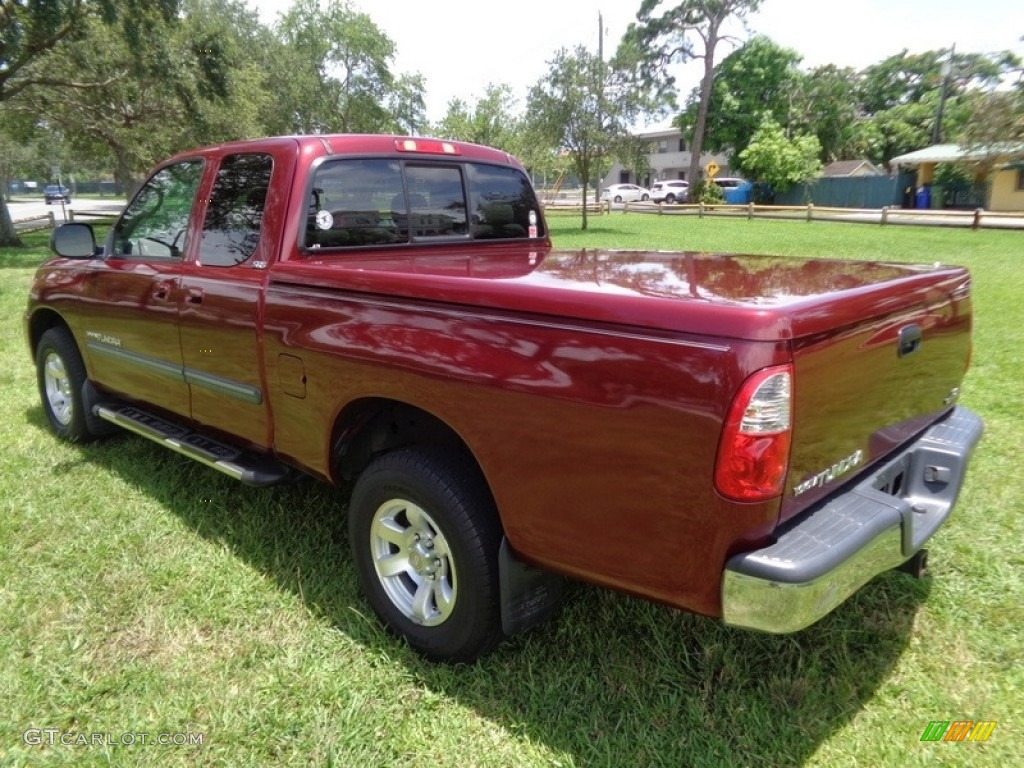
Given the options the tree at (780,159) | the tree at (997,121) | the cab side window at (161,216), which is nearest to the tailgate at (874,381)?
the cab side window at (161,216)

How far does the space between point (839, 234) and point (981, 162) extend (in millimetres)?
15836

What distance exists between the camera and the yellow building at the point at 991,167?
31328 mm

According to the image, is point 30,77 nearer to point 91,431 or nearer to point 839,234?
point 91,431

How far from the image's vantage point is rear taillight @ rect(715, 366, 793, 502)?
179cm

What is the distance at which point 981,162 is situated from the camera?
32375mm

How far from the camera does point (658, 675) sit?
2631 mm

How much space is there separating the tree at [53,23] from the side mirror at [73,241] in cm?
1410

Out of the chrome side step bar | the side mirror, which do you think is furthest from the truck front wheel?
the side mirror

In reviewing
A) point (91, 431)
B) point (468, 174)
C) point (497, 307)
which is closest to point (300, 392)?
point (497, 307)

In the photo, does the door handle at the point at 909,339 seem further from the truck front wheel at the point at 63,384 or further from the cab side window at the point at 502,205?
the truck front wheel at the point at 63,384

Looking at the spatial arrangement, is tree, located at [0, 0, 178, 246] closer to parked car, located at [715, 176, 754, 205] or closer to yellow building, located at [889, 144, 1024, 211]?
yellow building, located at [889, 144, 1024, 211]

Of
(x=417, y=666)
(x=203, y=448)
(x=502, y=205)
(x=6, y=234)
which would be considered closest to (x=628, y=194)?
(x=6, y=234)

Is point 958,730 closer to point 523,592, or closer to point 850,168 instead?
point 523,592

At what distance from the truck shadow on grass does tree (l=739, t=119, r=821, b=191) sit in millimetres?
43740
